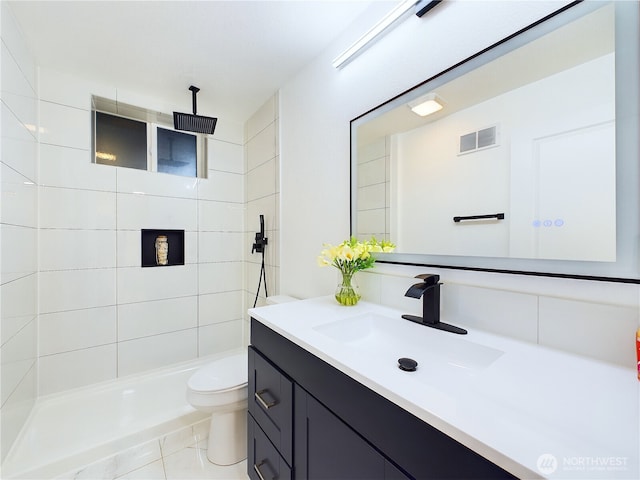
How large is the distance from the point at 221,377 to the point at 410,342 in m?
1.17

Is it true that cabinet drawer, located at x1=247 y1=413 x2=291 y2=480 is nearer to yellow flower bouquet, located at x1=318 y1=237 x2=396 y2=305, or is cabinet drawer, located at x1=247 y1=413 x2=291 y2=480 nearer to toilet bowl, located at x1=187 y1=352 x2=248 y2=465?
toilet bowl, located at x1=187 y1=352 x2=248 y2=465

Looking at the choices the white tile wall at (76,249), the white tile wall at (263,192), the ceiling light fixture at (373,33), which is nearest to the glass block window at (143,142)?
the white tile wall at (263,192)

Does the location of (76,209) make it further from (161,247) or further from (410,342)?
(410,342)

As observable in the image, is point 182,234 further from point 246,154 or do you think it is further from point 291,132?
point 291,132

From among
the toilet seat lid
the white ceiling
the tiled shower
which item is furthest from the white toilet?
the white ceiling

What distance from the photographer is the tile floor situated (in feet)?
4.67

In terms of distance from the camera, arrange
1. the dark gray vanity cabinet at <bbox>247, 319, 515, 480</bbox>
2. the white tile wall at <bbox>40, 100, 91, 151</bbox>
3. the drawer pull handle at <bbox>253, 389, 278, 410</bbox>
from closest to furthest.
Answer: the dark gray vanity cabinet at <bbox>247, 319, 515, 480</bbox> → the drawer pull handle at <bbox>253, 389, 278, 410</bbox> → the white tile wall at <bbox>40, 100, 91, 151</bbox>

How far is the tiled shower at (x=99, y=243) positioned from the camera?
4.97 feet

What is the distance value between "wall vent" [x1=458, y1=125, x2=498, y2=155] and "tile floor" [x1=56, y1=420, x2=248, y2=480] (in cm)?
190

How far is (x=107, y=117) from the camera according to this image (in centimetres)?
218

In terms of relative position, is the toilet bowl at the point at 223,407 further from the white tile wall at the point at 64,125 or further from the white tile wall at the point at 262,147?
the white tile wall at the point at 64,125

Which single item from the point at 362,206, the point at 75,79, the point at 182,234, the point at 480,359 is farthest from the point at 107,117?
the point at 480,359

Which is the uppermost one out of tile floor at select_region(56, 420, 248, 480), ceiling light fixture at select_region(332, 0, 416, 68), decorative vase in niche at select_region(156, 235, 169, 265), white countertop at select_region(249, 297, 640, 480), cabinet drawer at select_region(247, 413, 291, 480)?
ceiling light fixture at select_region(332, 0, 416, 68)

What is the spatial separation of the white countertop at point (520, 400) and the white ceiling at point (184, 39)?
1.50 meters
